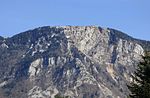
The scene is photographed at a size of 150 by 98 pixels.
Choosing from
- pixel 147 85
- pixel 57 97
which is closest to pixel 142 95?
pixel 147 85

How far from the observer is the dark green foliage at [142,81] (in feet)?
104

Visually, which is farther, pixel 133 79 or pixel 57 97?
pixel 57 97

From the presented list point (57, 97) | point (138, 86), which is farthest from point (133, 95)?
point (57, 97)

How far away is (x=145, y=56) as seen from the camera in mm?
33219

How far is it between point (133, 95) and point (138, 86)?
90cm

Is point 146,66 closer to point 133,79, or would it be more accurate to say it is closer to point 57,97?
point 133,79

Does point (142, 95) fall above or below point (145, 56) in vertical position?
below

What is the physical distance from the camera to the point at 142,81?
106ft

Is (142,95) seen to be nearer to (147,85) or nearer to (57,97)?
(147,85)

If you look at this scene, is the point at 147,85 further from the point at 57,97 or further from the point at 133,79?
the point at 57,97

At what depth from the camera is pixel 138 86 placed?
107 feet

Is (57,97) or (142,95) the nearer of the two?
(142,95)

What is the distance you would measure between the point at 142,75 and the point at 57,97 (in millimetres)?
44081

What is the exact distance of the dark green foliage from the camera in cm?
3169
